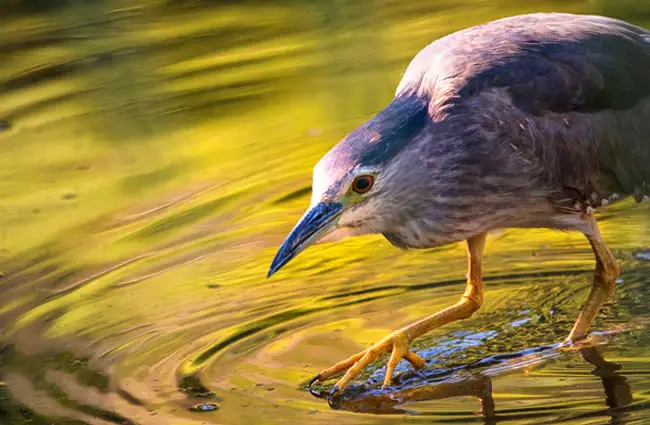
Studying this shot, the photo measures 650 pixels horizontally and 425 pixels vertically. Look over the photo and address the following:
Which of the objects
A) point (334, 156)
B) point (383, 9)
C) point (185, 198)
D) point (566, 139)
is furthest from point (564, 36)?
point (383, 9)

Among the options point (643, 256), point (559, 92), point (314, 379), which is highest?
point (559, 92)

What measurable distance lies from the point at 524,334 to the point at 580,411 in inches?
37.5

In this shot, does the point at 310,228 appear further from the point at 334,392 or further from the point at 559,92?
the point at 559,92

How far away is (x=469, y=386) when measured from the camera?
5.96 m

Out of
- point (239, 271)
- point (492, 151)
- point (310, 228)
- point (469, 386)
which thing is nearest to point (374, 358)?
point (469, 386)

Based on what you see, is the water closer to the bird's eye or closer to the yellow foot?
the yellow foot

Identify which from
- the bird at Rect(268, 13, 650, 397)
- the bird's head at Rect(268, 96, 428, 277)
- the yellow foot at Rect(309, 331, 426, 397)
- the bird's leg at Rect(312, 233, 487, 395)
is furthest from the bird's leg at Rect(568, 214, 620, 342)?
the bird's head at Rect(268, 96, 428, 277)

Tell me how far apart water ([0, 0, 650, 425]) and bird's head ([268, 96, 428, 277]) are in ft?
2.25

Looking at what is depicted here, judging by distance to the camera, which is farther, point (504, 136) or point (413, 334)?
point (413, 334)

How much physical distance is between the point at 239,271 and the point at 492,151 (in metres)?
1.79

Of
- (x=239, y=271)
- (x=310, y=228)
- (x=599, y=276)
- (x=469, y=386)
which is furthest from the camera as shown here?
(x=239, y=271)

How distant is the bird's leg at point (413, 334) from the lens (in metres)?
6.11

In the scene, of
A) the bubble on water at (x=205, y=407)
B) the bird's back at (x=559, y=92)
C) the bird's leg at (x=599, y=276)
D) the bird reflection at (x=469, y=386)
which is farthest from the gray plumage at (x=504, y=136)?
the bubble on water at (x=205, y=407)

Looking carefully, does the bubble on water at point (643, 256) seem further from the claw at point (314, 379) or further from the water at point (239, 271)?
the claw at point (314, 379)
